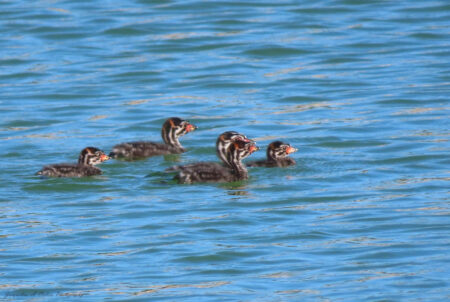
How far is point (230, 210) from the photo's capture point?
40.4ft

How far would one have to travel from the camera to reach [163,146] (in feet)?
49.4

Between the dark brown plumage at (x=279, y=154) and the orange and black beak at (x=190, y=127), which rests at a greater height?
the orange and black beak at (x=190, y=127)

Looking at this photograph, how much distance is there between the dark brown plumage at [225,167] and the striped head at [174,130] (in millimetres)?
1356

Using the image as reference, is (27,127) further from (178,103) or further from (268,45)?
(268,45)

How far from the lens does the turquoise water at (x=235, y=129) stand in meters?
10.1

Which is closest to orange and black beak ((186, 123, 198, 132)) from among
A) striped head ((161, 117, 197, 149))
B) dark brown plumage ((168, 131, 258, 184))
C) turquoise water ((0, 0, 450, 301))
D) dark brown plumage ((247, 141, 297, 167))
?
striped head ((161, 117, 197, 149))

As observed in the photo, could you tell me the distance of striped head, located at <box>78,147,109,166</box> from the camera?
13.9 metres

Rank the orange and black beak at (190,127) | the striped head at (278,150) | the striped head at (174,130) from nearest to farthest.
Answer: the striped head at (278,150)
the striped head at (174,130)
the orange and black beak at (190,127)

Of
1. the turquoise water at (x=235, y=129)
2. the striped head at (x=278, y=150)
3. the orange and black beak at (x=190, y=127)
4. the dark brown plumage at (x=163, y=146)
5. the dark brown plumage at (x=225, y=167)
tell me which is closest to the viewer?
the turquoise water at (x=235, y=129)

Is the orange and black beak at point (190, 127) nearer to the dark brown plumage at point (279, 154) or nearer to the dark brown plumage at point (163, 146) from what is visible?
the dark brown plumage at point (163, 146)

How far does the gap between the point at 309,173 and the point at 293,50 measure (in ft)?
25.4

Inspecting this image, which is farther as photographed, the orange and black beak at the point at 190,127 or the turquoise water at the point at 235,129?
the orange and black beak at the point at 190,127

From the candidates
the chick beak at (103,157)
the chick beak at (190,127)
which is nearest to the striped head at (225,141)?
the chick beak at (103,157)

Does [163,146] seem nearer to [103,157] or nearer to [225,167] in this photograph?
[103,157]
